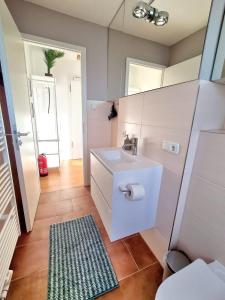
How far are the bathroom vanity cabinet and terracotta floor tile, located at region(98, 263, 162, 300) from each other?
0.31m

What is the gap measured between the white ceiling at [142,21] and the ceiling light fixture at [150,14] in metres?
0.03

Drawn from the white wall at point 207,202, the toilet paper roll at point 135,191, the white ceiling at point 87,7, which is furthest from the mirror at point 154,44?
the toilet paper roll at point 135,191

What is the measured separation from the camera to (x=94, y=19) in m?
1.87

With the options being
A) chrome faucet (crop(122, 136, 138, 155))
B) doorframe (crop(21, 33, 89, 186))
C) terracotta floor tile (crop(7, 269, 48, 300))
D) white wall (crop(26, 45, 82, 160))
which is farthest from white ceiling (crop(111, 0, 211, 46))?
terracotta floor tile (crop(7, 269, 48, 300))

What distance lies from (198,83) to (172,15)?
2.43ft

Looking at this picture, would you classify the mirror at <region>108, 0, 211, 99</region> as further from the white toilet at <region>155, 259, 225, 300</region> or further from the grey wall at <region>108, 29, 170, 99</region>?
the white toilet at <region>155, 259, 225, 300</region>

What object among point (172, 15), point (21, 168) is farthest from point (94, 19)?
point (21, 168)

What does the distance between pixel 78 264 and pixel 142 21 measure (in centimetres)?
240

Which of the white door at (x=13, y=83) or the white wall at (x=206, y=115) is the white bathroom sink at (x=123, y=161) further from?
the white door at (x=13, y=83)

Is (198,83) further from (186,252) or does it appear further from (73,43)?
(73,43)

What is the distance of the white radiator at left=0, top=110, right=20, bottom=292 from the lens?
95 centimetres

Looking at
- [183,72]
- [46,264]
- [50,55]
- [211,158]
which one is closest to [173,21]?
[183,72]

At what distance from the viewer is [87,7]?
1.68 metres

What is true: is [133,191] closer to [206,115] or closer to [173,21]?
[206,115]
